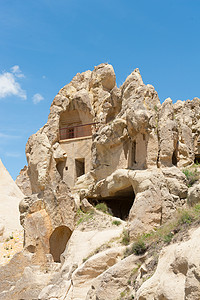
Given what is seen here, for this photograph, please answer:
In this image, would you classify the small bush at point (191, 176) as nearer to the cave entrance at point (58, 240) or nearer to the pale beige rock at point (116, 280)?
the pale beige rock at point (116, 280)

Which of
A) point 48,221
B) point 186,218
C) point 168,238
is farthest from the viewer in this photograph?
point 48,221

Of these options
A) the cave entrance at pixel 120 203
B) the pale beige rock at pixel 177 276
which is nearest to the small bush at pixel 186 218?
the pale beige rock at pixel 177 276

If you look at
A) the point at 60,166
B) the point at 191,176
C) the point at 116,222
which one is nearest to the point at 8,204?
the point at 60,166

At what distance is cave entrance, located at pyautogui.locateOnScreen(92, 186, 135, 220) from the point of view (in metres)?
21.0

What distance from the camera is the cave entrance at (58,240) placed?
70.8 feet

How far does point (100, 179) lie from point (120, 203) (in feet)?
6.19

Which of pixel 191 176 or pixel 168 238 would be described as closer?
pixel 168 238

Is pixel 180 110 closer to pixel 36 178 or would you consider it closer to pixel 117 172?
pixel 117 172

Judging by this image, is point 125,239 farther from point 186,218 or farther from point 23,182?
point 23,182

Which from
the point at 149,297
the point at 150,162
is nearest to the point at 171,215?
the point at 150,162

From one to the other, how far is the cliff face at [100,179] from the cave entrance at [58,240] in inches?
1.9

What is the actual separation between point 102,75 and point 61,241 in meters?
10.9

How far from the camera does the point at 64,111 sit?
1070 inches

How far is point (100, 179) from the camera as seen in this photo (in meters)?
21.2
